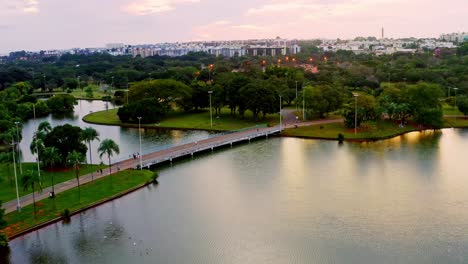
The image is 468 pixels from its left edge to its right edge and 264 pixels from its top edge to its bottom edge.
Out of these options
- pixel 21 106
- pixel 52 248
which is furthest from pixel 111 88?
pixel 52 248

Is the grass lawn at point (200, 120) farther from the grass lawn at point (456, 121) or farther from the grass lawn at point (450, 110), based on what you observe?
the grass lawn at point (450, 110)

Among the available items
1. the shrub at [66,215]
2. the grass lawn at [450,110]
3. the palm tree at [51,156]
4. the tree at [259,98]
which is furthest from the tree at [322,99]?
the shrub at [66,215]

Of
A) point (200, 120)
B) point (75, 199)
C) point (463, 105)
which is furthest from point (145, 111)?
point (463, 105)

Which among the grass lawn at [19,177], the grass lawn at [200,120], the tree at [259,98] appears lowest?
the grass lawn at [19,177]

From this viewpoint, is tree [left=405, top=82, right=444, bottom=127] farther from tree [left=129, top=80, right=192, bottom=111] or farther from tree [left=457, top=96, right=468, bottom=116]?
tree [left=129, top=80, right=192, bottom=111]

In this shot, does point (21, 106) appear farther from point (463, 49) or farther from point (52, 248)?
point (463, 49)

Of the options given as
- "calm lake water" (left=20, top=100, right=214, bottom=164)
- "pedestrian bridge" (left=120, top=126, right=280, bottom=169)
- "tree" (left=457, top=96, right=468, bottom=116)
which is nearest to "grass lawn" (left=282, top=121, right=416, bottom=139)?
"pedestrian bridge" (left=120, top=126, right=280, bottom=169)

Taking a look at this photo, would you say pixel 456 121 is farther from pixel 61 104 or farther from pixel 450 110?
pixel 61 104
